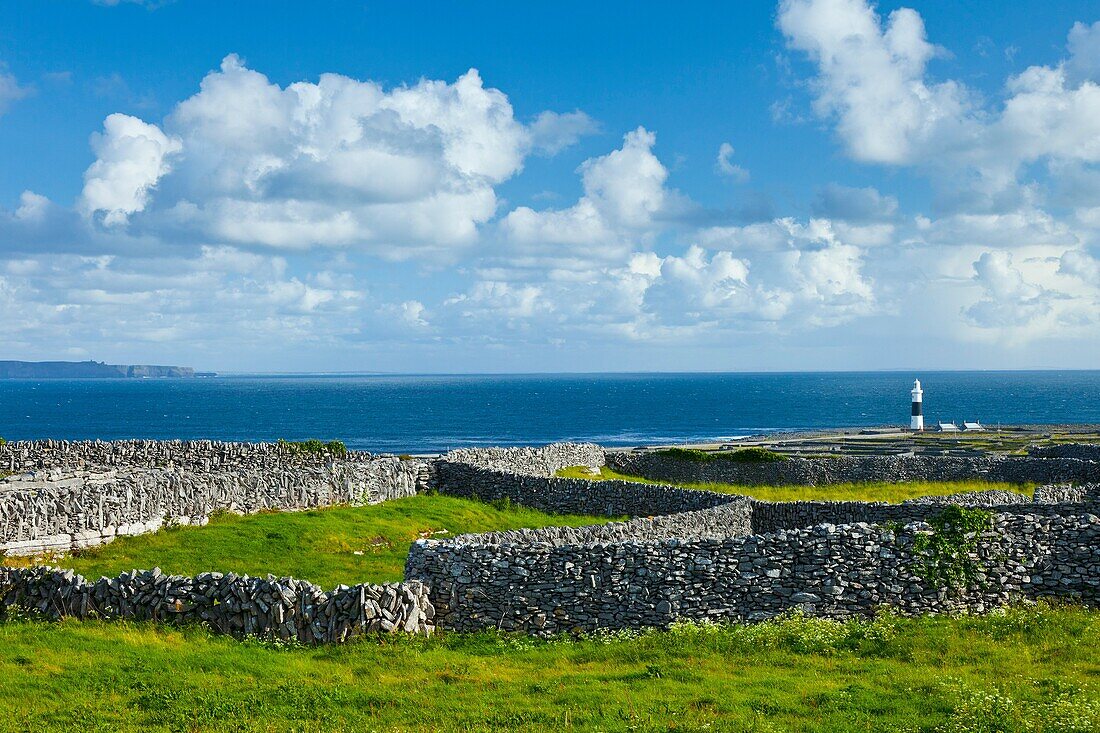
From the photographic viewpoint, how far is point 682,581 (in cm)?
1958

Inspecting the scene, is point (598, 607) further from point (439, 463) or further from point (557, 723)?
point (439, 463)

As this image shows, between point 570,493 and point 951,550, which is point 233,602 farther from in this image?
point 570,493

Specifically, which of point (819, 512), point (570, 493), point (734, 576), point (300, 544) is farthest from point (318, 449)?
point (734, 576)

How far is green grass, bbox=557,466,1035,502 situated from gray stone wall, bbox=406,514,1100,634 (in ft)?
81.7

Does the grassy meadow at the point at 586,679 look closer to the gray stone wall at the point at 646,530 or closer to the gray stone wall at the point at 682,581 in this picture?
→ the gray stone wall at the point at 682,581

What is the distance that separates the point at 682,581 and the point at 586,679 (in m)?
4.52

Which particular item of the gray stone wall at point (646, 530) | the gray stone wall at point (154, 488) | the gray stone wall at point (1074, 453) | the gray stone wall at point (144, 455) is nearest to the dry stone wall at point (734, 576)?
the gray stone wall at point (646, 530)

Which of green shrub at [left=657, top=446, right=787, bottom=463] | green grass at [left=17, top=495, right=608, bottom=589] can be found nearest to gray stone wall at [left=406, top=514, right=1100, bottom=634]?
green grass at [left=17, top=495, right=608, bottom=589]

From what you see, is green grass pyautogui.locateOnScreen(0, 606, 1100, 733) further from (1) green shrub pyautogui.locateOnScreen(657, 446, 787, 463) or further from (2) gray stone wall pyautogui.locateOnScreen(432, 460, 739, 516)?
(1) green shrub pyautogui.locateOnScreen(657, 446, 787, 463)

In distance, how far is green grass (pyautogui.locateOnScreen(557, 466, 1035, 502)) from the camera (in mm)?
46781

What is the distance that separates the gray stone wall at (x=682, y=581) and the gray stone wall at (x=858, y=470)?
32306mm

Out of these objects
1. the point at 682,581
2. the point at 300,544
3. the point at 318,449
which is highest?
the point at 318,449

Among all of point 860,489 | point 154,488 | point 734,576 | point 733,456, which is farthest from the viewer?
point 733,456

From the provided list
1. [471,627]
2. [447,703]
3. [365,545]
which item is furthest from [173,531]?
[447,703]
